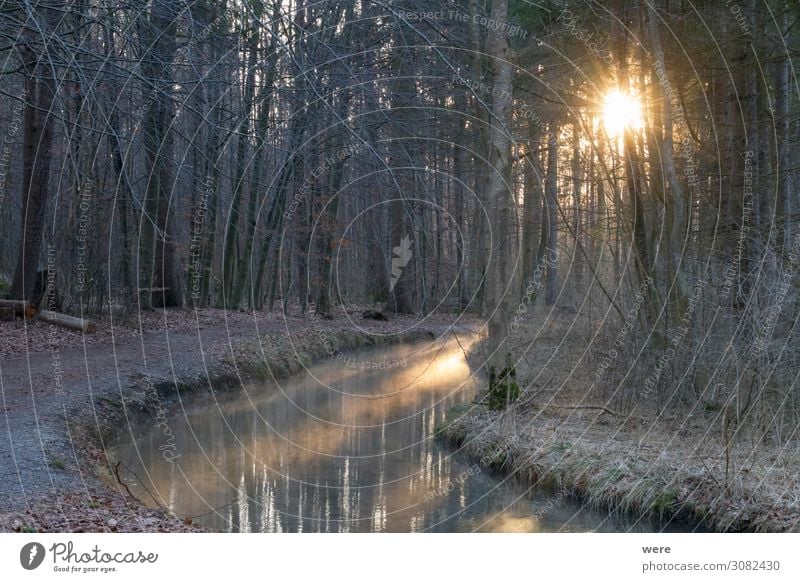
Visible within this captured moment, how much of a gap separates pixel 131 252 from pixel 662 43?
13.4 meters

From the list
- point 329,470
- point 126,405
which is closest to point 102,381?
point 126,405

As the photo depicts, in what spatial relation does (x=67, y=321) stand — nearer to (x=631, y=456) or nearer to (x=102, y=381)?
(x=102, y=381)

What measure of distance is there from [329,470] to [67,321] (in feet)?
30.5

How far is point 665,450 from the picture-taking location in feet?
31.1

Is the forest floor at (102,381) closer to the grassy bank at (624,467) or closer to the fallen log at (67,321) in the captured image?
the fallen log at (67,321)

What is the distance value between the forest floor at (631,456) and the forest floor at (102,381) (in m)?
4.64

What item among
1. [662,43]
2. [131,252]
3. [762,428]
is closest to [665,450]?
[762,428]

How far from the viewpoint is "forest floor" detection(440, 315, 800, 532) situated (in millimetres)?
8094

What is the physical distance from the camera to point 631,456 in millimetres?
9758

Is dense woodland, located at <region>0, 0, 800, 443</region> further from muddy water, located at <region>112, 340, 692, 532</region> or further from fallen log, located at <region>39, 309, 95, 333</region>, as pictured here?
muddy water, located at <region>112, 340, 692, 532</region>

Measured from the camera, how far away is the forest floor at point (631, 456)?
8094 mm

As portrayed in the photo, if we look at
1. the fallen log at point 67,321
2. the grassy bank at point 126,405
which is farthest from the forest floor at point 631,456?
the fallen log at point 67,321
